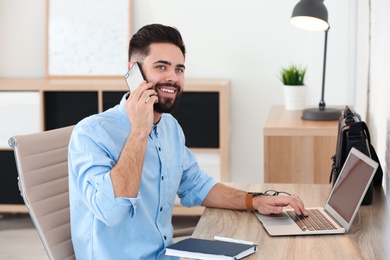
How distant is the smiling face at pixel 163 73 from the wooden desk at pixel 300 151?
1.56m

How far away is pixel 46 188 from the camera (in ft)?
8.55

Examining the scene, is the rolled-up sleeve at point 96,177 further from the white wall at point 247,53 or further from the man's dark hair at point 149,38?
the white wall at point 247,53

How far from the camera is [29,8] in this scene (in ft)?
18.1

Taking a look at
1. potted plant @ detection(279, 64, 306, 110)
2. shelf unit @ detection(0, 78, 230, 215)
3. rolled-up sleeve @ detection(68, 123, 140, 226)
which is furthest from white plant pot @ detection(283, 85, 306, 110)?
rolled-up sleeve @ detection(68, 123, 140, 226)

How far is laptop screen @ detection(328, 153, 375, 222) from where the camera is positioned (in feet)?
7.86

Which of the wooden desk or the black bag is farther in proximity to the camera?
the wooden desk

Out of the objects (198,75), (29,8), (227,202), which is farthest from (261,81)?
(227,202)

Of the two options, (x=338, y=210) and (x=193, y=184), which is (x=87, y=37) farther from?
(x=338, y=210)

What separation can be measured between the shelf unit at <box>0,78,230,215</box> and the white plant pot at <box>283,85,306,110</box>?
0.44 meters

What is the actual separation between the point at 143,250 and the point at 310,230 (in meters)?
0.54

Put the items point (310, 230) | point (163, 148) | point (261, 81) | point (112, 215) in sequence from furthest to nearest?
1. point (261, 81)
2. point (163, 148)
3. point (310, 230)
4. point (112, 215)

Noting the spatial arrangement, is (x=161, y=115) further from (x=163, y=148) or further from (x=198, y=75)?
(x=198, y=75)

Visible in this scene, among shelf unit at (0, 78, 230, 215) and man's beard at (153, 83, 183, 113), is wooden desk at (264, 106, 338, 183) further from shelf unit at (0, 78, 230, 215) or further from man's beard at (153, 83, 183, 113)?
man's beard at (153, 83, 183, 113)

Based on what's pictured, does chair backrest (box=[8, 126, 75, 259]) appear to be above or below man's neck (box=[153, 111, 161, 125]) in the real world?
below
